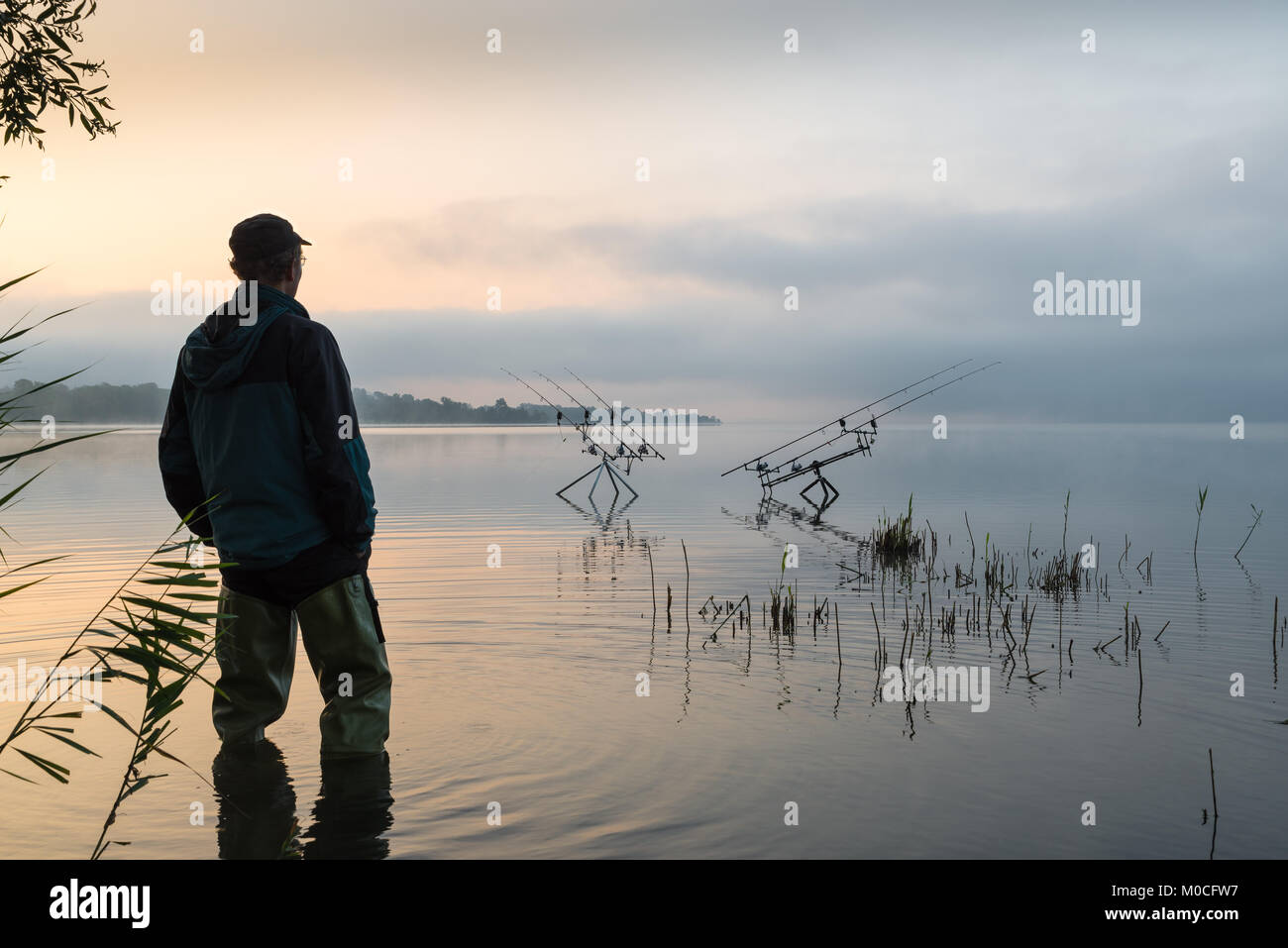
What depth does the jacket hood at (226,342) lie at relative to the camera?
5246 millimetres

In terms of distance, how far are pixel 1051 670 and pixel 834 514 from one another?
24479 millimetres

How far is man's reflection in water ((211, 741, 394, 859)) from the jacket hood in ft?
7.60

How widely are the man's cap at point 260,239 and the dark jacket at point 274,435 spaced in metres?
0.22

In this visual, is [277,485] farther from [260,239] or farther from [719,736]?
[719,736]

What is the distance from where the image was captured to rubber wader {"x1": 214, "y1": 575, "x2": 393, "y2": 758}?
559 centimetres

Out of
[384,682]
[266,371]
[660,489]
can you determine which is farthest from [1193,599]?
[660,489]

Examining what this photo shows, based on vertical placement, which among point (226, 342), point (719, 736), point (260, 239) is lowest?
point (719, 736)

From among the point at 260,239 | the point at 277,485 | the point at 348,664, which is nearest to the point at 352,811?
the point at 348,664

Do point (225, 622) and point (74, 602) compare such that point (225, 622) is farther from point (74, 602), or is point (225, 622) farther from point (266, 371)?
point (74, 602)

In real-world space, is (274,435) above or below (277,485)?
above

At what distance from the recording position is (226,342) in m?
5.30

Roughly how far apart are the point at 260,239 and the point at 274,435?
1141mm
